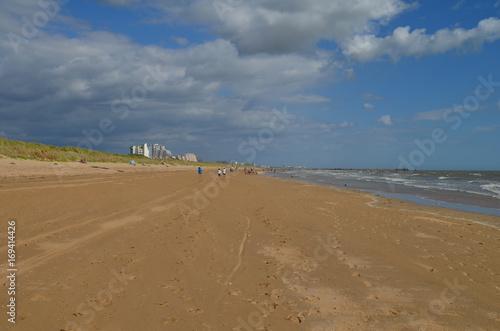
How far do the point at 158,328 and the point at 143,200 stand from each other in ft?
43.1

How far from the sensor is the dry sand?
15.8 ft

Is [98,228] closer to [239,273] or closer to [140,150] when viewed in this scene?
[239,273]

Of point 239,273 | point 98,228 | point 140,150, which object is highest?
point 140,150

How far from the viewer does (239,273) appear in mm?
6801

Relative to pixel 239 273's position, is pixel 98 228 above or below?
above

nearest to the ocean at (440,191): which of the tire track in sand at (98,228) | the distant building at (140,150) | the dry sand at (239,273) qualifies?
the dry sand at (239,273)

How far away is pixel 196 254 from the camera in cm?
798

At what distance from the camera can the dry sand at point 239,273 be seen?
4824 mm

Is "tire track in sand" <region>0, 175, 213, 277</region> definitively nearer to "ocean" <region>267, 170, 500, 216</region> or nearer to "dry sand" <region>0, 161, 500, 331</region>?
"dry sand" <region>0, 161, 500, 331</region>

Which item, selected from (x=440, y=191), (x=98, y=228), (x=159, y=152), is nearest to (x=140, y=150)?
(x=159, y=152)

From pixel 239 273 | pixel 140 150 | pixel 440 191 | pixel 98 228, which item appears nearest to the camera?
pixel 239 273

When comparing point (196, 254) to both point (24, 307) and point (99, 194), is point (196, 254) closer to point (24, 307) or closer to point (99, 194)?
point (24, 307)

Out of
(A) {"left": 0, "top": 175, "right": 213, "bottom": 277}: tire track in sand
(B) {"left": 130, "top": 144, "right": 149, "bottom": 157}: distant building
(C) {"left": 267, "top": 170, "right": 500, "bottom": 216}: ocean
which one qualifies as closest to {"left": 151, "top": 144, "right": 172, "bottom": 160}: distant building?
(B) {"left": 130, "top": 144, "right": 149, "bottom": 157}: distant building

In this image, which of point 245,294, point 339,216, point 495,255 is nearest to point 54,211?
point 245,294
